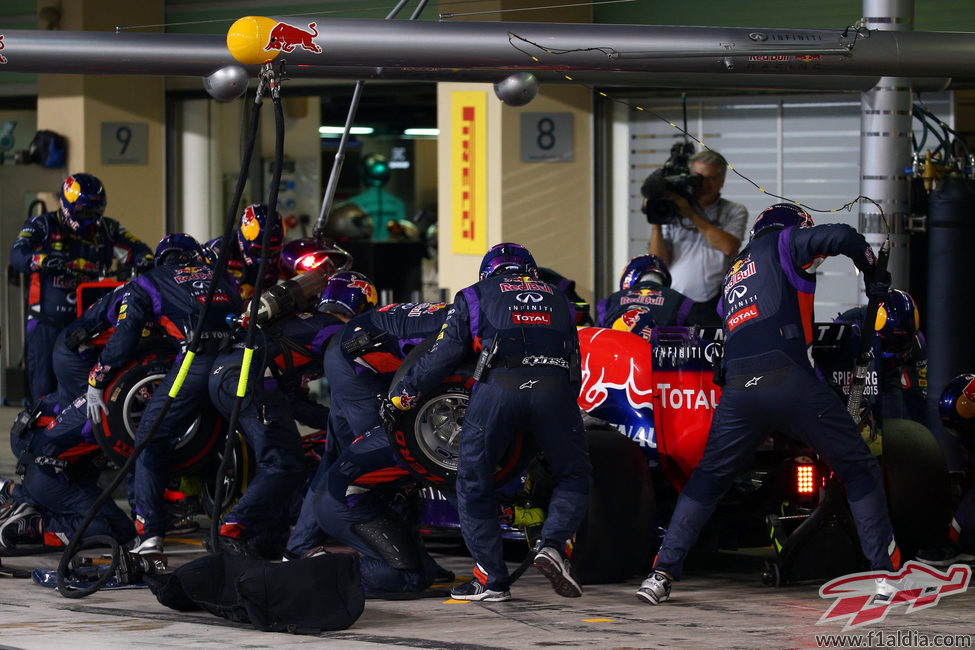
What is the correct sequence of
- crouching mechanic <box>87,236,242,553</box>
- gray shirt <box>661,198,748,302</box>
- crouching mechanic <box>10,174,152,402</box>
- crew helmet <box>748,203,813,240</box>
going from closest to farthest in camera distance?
1. crew helmet <box>748,203,813,240</box>
2. crouching mechanic <box>87,236,242,553</box>
3. gray shirt <box>661,198,748,302</box>
4. crouching mechanic <box>10,174,152,402</box>

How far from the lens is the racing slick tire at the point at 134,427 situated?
8125 mm

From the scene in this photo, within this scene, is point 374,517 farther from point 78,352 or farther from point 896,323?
point 896,323

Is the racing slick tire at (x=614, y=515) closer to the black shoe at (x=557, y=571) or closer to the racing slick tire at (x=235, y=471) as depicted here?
the black shoe at (x=557, y=571)

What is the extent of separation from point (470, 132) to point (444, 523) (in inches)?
252

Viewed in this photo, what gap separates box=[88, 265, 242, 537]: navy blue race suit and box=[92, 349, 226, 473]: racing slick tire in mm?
65

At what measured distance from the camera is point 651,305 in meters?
8.73

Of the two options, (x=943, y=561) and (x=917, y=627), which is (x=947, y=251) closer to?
(x=943, y=561)

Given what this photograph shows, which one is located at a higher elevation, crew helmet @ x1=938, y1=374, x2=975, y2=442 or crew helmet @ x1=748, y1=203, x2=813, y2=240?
crew helmet @ x1=748, y1=203, x2=813, y2=240

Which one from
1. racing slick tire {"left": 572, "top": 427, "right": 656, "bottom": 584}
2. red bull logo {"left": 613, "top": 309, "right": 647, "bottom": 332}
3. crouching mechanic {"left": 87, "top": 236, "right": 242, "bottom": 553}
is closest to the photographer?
racing slick tire {"left": 572, "top": 427, "right": 656, "bottom": 584}

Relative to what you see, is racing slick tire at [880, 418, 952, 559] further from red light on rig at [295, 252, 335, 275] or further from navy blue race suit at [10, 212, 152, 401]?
navy blue race suit at [10, 212, 152, 401]

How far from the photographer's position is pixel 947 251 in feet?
31.4

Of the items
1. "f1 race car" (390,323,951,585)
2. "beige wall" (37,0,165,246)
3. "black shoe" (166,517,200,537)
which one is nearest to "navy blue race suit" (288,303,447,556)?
"f1 race car" (390,323,951,585)

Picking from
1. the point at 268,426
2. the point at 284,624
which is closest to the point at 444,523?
the point at 268,426

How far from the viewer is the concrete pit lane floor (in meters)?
5.76
